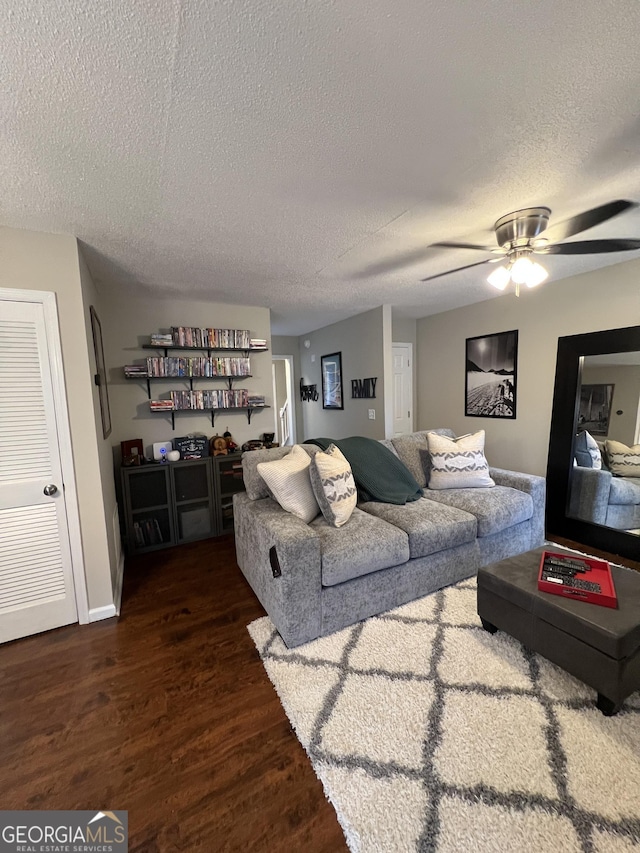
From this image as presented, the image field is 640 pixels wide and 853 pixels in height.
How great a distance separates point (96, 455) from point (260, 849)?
1977 mm

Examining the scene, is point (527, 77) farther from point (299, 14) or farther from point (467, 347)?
point (467, 347)

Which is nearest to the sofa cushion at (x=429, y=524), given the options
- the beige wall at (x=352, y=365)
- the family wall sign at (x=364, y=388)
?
the beige wall at (x=352, y=365)

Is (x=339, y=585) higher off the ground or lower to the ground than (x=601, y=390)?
lower

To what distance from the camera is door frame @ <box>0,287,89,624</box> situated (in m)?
1.95

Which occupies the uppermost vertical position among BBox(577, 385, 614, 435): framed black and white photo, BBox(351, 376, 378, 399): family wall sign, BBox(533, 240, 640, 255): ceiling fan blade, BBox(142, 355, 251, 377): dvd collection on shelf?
BBox(533, 240, 640, 255): ceiling fan blade

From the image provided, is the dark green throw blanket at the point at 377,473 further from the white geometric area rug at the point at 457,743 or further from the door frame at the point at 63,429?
the door frame at the point at 63,429

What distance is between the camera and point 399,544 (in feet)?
6.82

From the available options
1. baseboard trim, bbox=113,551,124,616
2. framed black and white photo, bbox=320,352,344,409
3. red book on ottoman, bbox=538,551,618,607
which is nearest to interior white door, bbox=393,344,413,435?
framed black and white photo, bbox=320,352,344,409

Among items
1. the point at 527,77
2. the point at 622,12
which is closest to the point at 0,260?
the point at 527,77

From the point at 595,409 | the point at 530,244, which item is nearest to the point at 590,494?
Result: the point at 595,409

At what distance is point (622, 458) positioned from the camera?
2.87 meters

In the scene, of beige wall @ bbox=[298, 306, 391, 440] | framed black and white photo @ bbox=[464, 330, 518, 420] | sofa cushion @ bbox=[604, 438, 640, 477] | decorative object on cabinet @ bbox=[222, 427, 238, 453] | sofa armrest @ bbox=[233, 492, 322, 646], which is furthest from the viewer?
beige wall @ bbox=[298, 306, 391, 440]

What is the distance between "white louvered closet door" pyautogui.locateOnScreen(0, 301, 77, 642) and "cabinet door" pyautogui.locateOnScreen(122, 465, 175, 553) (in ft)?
3.06

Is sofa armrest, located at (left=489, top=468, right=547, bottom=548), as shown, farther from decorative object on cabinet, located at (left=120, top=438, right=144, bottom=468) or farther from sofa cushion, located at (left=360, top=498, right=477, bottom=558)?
decorative object on cabinet, located at (left=120, top=438, right=144, bottom=468)
